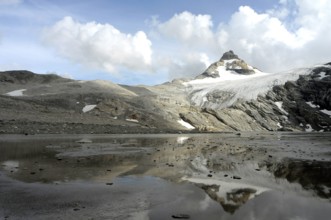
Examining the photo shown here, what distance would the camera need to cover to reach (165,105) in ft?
372

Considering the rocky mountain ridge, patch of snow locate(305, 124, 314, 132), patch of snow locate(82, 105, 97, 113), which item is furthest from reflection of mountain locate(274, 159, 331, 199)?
patch of snow locate(305, 124, 314, 132)

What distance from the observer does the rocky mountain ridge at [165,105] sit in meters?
68.1

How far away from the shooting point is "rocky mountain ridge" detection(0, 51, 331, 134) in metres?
68.1

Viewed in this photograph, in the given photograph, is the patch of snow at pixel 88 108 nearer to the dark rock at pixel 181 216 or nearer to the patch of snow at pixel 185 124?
the patch of snow at pixel 185 124

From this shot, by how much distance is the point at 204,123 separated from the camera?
107750 mm

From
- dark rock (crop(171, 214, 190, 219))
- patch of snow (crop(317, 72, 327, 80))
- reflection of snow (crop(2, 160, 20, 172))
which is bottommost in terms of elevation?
reflection of snow (crop(2, 160, 20, 172))

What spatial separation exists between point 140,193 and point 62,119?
5708 centimetres

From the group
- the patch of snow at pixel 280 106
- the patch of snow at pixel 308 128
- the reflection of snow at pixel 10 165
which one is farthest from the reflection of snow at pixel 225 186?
the patch of snow at pixel 280 106

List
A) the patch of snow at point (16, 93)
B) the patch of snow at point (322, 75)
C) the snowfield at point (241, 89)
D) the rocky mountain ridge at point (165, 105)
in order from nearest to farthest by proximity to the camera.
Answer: the rocky mountain ridge at point (165, 105), the patch of snow at point (16, 93), the snowfield at point (241, 89), the patch of snow at point (322, 75)

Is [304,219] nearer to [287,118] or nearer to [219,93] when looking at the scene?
[287,118]

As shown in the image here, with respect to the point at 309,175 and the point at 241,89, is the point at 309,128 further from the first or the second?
the point at 309,175

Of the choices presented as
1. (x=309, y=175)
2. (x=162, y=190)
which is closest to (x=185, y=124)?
(x=309, y=175)

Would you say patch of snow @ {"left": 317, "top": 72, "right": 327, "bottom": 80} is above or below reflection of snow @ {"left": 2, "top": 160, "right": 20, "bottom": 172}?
above

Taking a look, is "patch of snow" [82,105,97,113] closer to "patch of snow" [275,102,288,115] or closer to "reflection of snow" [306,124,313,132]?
"reflection of snow" [306,124,313,132]
